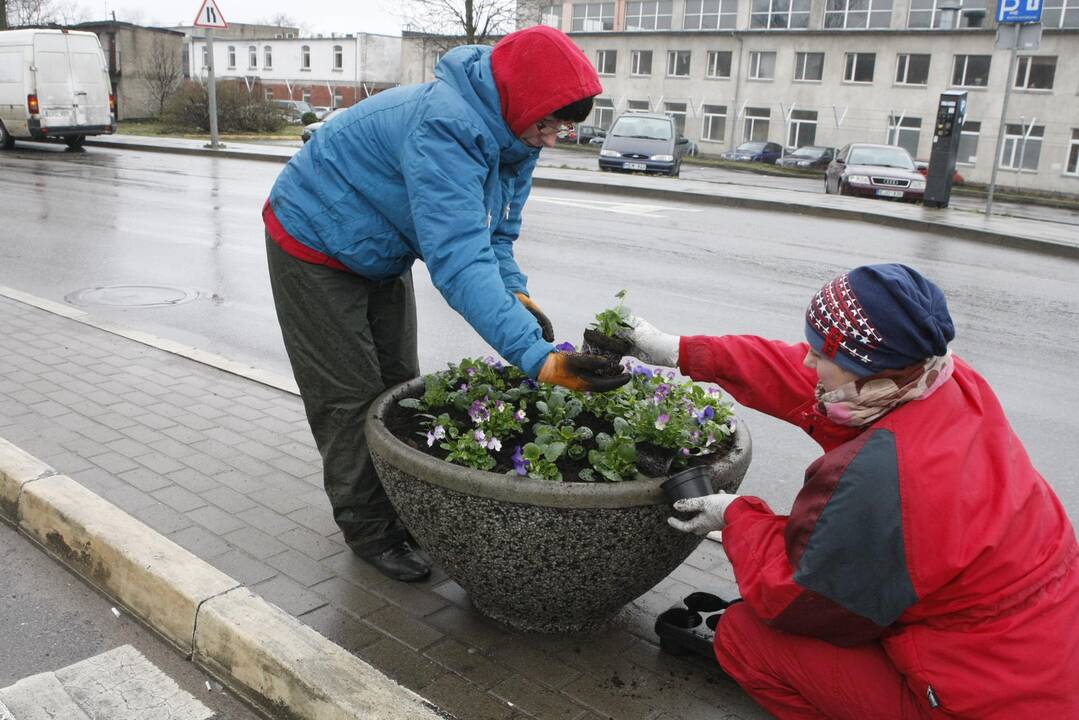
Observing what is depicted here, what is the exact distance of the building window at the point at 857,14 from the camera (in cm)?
4491

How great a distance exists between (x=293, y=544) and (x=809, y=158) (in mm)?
39524

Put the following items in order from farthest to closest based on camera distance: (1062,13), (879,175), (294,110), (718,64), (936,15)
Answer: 1. (718,64)
2. (294,110)
3. (936,15)
4. (1062,13)
5. (879,175)

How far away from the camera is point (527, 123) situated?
288 cm

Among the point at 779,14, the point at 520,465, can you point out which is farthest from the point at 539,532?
the point at 779,14

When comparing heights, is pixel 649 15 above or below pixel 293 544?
above

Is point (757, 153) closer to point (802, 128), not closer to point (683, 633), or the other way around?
point (802, 128)

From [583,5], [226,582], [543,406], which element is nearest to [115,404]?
[226,582]

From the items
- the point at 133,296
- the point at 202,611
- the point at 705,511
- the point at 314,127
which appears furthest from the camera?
the point at 314,127

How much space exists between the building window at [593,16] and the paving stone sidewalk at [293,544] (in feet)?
175

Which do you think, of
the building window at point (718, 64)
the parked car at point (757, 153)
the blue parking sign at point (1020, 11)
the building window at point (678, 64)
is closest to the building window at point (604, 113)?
the building window at point (678, 64)

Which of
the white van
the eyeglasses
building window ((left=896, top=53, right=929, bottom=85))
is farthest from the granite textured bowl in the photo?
building window ((left=896, top=53, right=929, bottom=85))

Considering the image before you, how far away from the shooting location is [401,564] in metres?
3.37

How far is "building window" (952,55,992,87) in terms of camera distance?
137 feet

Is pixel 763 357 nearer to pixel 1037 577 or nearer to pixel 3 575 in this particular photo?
pixel 1037 577
